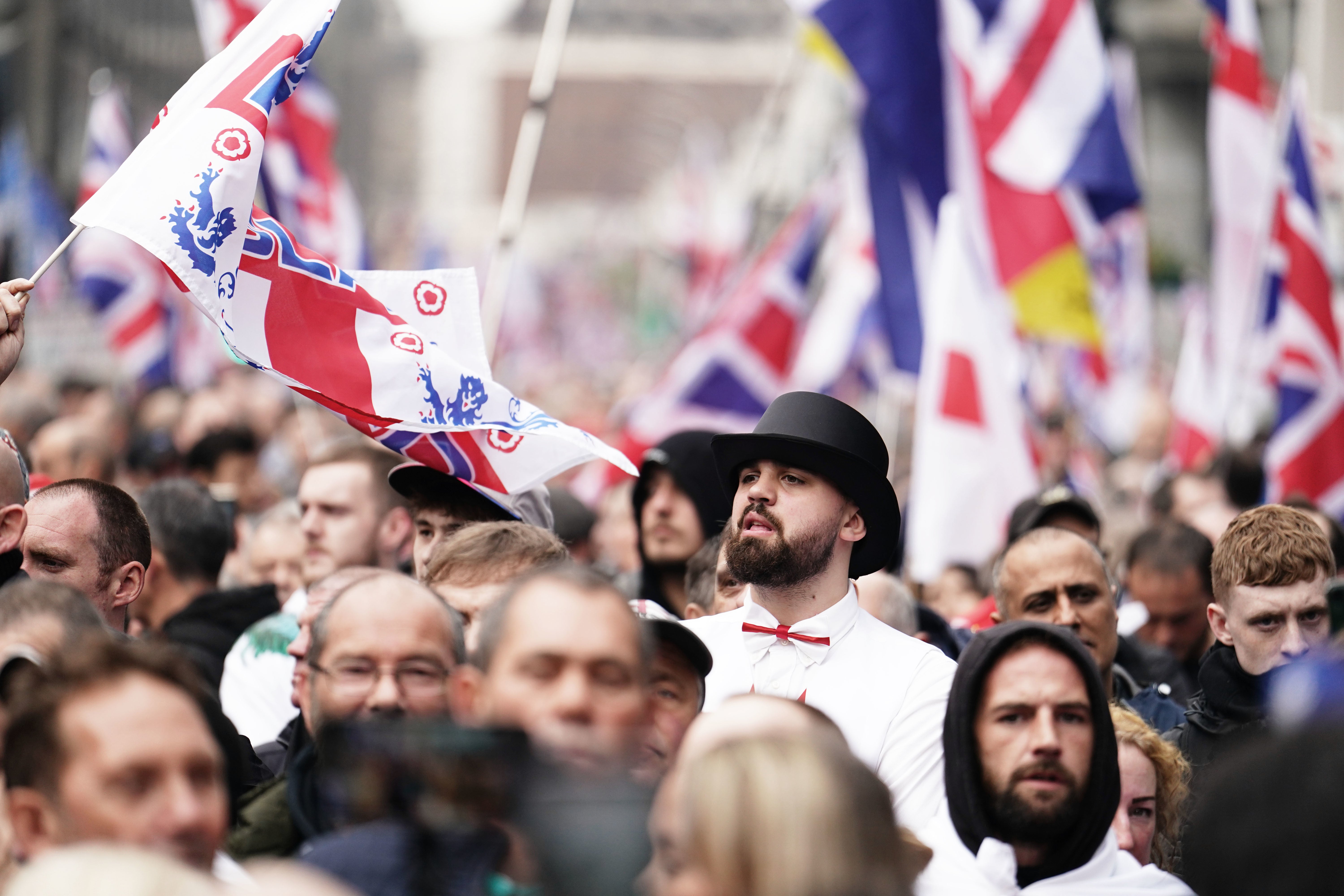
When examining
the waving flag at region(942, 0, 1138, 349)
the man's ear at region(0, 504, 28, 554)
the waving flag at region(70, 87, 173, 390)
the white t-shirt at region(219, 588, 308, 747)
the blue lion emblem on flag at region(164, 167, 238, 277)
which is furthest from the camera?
the waving flag at region(70, 87, 173, 390)

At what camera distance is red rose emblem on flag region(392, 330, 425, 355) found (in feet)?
17.6

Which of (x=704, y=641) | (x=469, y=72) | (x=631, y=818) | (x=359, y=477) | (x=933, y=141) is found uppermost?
(x=469, y=72)

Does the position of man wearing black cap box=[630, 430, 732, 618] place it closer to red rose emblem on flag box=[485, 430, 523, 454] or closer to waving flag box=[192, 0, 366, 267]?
red rose emblem on flag box=[485, 430, 523, 454]

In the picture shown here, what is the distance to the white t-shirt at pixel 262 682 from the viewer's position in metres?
5.47

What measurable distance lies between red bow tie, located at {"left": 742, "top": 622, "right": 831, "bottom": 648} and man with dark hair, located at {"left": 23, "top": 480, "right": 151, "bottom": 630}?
1669 millimetres

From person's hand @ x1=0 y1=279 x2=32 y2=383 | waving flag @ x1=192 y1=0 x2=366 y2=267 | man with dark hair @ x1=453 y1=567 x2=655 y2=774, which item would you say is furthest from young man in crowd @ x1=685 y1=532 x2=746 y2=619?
waving flag @ x1=192 y1=0 x2=366 y2=267

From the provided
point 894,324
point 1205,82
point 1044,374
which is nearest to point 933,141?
point 894,324

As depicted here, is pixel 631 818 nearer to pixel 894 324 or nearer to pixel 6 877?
pixel 6 877

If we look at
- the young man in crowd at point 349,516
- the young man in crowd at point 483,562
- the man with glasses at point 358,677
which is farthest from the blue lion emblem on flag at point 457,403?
the man with glasses at point 358,677

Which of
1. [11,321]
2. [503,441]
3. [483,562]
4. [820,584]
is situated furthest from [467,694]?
[503,441]

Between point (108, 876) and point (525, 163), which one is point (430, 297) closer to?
point (525, 163)

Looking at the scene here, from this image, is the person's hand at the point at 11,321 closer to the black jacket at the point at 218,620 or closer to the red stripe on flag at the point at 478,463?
the red stripe on flag at the point at 478,463

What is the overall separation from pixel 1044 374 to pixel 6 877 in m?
17.3

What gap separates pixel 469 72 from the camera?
143 m
